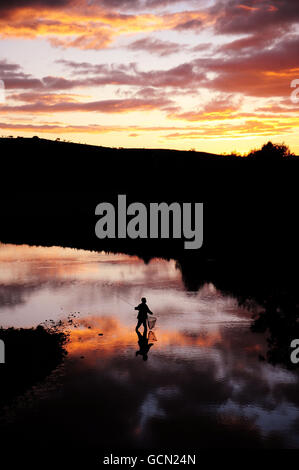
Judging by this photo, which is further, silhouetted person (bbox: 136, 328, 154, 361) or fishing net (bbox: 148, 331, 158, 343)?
fishing net (bbox: 148, 331, 158, 343)

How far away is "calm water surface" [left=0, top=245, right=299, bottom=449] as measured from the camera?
1195cm

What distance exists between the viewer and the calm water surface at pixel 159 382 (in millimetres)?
11945

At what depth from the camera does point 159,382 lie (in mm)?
15039

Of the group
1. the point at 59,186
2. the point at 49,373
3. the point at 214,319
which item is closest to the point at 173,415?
the point at 49,373
